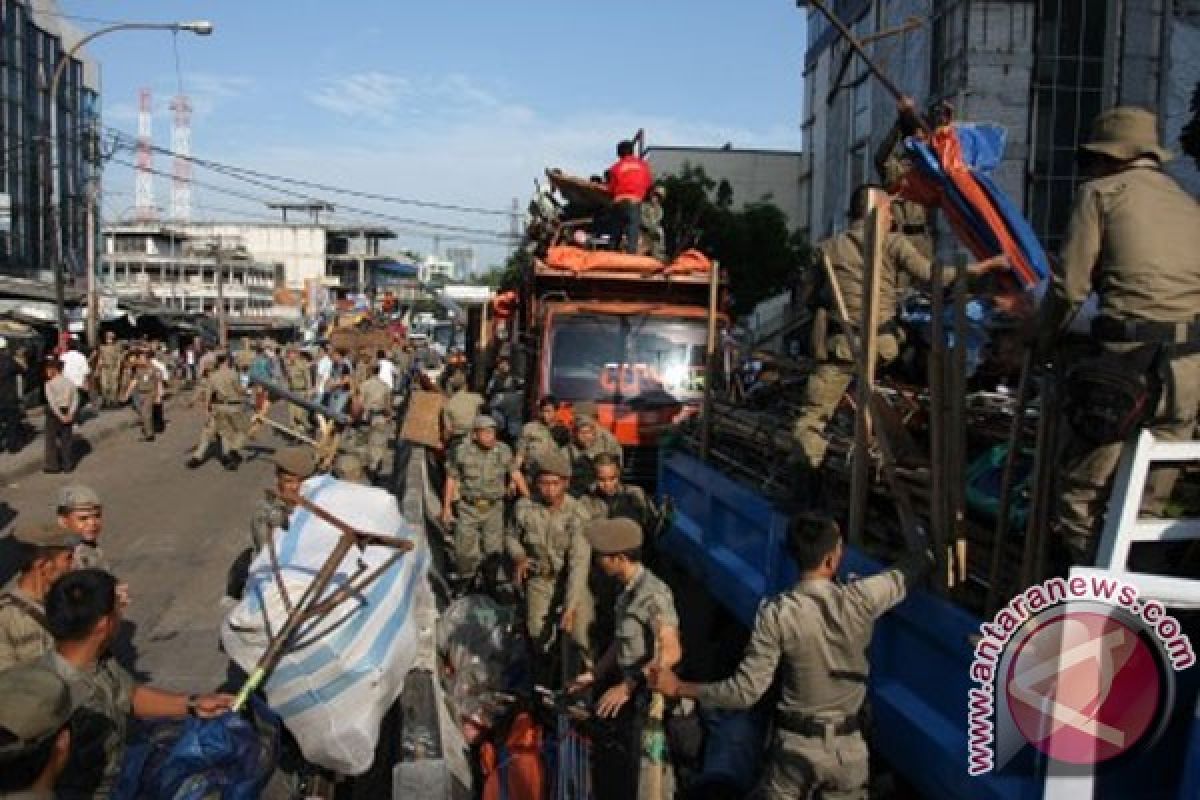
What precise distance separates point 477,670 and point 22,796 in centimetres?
354

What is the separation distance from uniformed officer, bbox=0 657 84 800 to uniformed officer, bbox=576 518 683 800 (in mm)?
1989

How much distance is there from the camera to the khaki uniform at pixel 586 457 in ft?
25.3

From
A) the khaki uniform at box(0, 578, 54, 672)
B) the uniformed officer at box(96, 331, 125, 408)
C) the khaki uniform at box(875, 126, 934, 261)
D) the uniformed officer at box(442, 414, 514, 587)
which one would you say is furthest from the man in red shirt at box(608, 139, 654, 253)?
the uniformed officer at box(96, 331, 125, 408)

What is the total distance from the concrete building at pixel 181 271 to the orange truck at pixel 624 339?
64587 millimetres

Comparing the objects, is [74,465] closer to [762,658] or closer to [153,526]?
[153,526]

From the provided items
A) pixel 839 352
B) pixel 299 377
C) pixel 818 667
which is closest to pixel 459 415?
pixel 839 352

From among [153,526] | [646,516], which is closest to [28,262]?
[153,526]

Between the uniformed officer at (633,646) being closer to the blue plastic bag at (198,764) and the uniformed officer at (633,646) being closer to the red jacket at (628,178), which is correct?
the blue plastic bag at (198,764)

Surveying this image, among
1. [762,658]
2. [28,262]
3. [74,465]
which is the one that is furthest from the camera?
[28,262]

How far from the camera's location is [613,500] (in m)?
6.85

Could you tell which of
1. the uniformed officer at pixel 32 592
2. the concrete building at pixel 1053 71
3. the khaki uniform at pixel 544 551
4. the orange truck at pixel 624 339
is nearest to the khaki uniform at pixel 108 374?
the concrete building at pixel 1053 71

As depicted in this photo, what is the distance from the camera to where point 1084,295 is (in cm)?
312

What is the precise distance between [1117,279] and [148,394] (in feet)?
60.6

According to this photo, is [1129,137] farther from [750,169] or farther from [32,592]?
[750,169]
